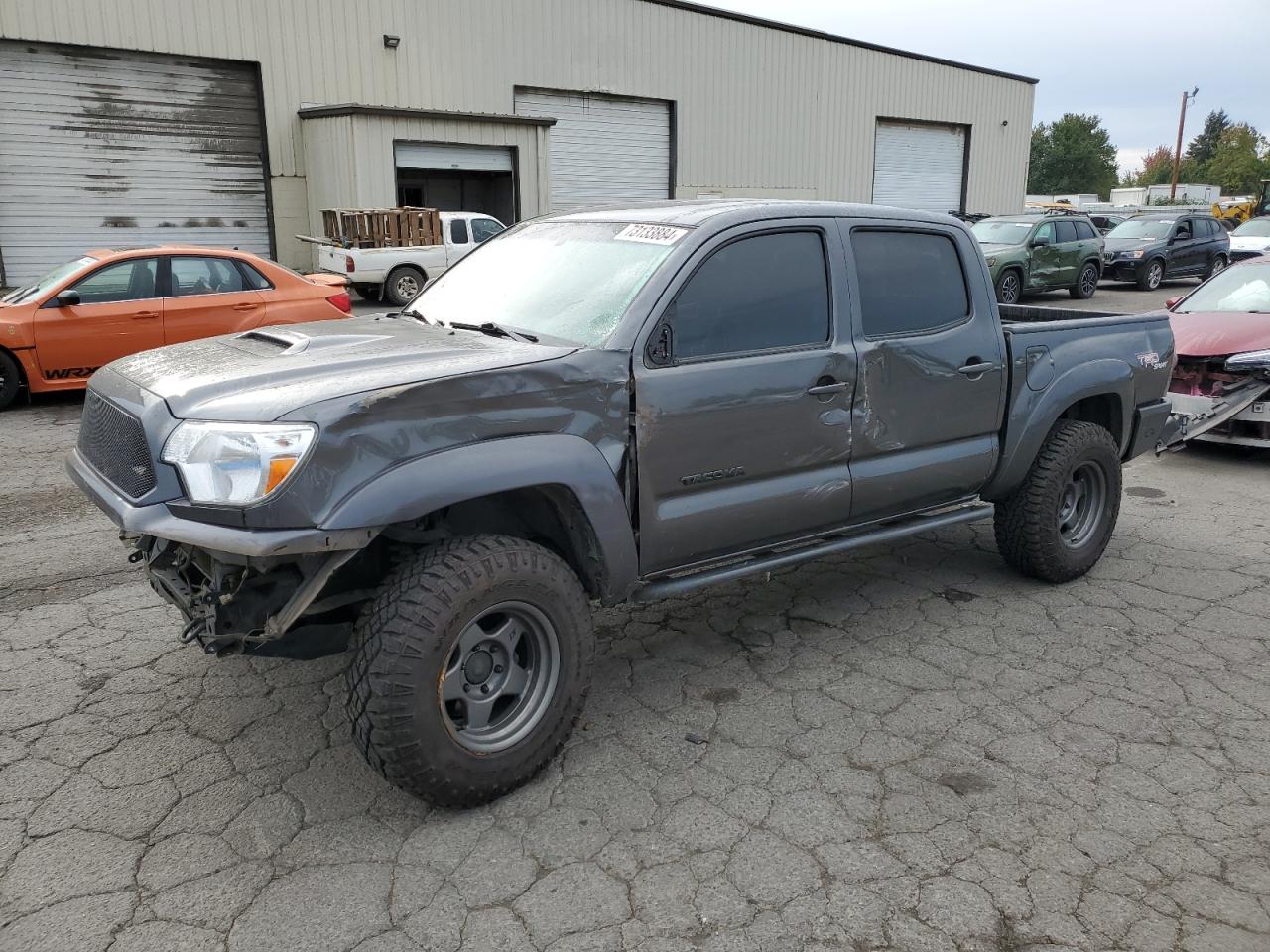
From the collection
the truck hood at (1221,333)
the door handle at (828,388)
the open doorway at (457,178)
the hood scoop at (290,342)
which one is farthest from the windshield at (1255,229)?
the hood scoop at (290,342)

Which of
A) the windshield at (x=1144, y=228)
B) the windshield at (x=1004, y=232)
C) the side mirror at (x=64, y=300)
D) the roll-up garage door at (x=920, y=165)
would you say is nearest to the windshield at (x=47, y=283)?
the side mirror at (x=64, y=300)

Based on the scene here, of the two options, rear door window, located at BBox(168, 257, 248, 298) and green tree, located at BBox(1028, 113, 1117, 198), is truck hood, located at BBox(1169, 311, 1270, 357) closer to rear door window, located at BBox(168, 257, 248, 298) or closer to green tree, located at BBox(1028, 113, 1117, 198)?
rear door window, located at BBox(168, 257, 248, 298)

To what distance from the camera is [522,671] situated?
11.0ft

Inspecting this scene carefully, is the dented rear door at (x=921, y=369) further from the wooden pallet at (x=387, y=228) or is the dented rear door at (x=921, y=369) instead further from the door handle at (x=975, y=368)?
the wooden pallet at (x=387, y=228)

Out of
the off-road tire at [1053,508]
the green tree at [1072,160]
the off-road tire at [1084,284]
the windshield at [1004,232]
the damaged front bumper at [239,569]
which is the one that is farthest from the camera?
the green tree at [1072,160]

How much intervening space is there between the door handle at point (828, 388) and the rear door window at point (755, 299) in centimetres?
18

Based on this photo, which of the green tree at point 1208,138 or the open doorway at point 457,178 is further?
the green tree at point 1208,138

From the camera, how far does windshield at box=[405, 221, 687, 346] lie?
12.1 feet

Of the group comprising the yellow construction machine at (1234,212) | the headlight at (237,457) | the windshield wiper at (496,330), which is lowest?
the headlight at (237,457)

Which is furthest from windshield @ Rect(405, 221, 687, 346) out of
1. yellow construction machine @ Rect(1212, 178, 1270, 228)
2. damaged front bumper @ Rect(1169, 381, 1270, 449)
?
yellow construction machine @ Rect(1212, 178, 1270, 228)

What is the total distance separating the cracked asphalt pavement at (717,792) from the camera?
8.84ft

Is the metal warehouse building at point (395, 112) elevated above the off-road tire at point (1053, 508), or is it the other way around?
the metal warehouse building at point (395, 112)

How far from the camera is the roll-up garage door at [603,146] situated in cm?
2348

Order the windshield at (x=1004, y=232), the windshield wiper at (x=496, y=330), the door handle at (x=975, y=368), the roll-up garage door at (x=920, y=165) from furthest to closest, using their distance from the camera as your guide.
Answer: the roll-up garage door at (x=920, y=165) → the windshield at (x=1004, y=232) → the door handle at (x=975, y=368) → the windshield wiper at (x=496, y=330)
